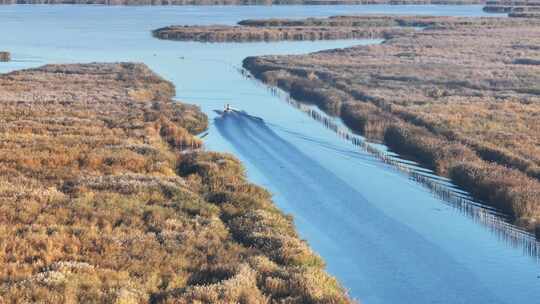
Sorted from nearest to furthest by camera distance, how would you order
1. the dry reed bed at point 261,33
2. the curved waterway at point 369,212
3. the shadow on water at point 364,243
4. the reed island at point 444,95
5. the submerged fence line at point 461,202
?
the shadow on water at point 364,243, the curved waterway at point 369,212, the submerged fence line at point 461,202, the reed island at point 444,95, the dry reed bed at point 261,33

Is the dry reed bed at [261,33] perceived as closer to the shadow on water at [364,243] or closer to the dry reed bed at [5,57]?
the dry reed bed at [5,57]

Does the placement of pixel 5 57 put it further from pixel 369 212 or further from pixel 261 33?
pixel 369 212

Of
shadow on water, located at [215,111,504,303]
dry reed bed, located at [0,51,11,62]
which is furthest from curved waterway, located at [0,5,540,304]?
dry reed bed, located at [0,51,11,62]

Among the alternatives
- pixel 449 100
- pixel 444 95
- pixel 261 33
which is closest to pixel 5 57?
pixel 261 33

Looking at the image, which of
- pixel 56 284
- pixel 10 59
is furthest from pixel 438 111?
pixel 10 59

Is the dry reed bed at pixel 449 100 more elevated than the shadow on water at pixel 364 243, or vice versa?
the dry reed bed at pixel 449 100

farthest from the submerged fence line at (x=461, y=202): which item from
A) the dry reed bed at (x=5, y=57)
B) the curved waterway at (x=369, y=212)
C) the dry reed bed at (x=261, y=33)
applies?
the dry reed bed at (x=261, y=33)

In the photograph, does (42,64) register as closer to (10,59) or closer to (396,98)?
(10,59)
